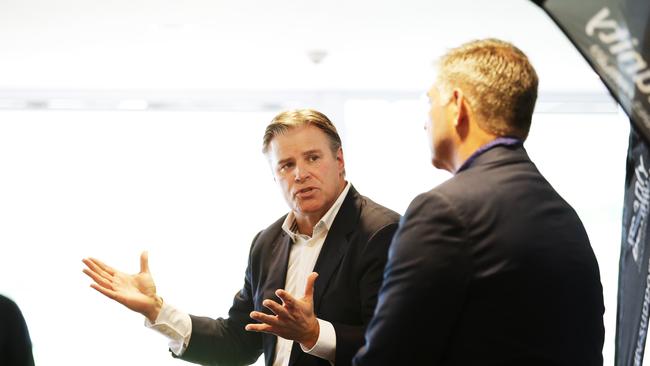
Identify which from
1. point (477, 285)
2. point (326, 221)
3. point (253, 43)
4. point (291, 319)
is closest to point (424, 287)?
point (477, 285)

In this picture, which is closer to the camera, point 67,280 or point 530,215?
point 530,215

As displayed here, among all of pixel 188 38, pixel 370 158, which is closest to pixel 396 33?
pixel 188 38

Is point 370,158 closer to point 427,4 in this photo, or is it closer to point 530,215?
point 427,4

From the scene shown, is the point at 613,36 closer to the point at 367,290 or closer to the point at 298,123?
the point at 367,290

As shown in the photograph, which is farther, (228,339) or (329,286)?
(228,339)

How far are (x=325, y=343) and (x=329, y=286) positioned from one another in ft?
0.77

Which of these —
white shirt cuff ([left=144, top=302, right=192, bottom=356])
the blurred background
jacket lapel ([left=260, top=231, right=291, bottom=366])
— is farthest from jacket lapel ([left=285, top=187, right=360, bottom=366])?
the blurred background

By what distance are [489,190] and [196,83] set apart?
19.9 ft

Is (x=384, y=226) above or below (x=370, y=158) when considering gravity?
below

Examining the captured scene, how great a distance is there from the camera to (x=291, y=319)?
1.94 meters

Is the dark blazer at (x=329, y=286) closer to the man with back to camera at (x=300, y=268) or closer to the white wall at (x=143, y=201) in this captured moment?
the man with back to camera at (x=300, y=268)

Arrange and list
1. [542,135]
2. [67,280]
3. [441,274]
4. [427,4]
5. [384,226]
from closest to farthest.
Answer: [441,274], [384,226], [427,4], [67,280], [542,135]

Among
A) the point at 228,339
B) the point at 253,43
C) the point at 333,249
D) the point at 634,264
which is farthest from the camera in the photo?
the point at 253,43

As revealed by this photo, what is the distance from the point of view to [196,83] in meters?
7.36
